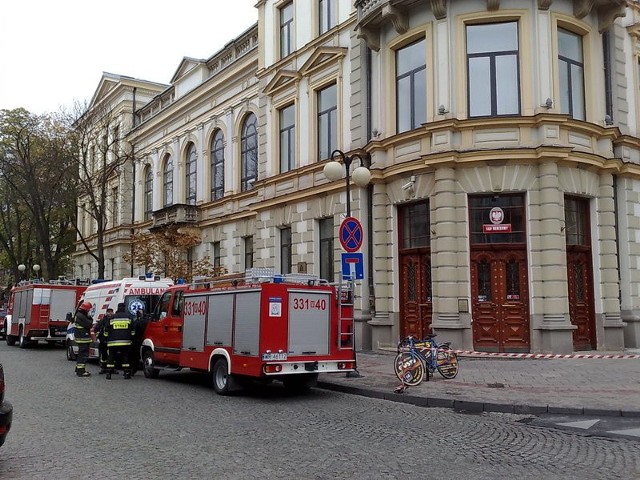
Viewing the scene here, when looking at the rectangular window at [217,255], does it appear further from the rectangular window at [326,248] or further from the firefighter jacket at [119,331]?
the firefighter jacket at [119,331]

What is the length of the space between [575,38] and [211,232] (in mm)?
18875

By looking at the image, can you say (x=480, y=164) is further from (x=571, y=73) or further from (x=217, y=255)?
(x=217, y=255)

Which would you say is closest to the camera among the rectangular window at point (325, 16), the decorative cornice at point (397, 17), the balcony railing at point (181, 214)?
the decorative cornice at point (397, 17)

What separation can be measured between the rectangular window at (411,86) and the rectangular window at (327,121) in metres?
2.99

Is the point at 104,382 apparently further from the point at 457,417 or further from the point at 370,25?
the point at 370,25

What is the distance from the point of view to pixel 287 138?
970 inches

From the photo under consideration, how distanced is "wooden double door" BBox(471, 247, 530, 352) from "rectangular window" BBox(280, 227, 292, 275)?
8795 millimetres

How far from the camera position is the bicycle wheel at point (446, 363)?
42.6 feet

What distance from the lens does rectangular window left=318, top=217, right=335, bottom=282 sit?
2194cm

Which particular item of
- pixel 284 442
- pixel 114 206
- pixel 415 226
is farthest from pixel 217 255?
pixel 284 442

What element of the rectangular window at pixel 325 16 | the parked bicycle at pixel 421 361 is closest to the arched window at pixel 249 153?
the rectangular window at pixel 325 16

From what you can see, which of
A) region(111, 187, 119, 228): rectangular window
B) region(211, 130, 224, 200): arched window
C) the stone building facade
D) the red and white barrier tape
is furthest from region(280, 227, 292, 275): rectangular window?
region(111, 187, 119, 228): rectangular window

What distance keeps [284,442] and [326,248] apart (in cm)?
1443

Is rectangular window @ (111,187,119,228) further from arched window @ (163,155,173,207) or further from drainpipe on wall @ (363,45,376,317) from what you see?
drainpipe on wall @ (363,45,376,317)
